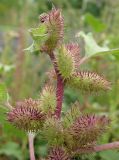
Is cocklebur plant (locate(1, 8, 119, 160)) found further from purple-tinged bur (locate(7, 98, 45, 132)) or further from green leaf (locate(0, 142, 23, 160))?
green leaf (locate(0, 142, 23, 160))

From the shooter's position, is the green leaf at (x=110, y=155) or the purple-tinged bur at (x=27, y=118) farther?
the green leaf at (x=110, y=155)

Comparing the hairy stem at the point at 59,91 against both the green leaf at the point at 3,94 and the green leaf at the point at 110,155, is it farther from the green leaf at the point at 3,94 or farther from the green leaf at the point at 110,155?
the green leaf at the point at 110,155

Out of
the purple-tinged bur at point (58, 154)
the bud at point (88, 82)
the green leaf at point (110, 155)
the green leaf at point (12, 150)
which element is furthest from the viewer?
the green leaf at point (12, 150)

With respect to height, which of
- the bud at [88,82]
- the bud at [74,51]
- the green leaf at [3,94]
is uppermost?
the bud at [74,51]

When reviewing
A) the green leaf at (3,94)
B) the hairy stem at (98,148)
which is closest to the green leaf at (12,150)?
the green leaf at (3,94)

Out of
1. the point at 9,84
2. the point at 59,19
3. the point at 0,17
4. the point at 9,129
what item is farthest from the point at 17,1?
the point at 59,19

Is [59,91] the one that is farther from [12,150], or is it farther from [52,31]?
[12,150]

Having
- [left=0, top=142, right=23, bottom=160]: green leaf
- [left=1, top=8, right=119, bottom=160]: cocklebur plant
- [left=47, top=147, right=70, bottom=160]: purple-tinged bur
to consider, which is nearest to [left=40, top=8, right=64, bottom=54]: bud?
[left=1, top=8, right=119, bottom=160]: cocklebur plant

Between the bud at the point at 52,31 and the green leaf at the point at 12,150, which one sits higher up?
the bud at the point at 52,31

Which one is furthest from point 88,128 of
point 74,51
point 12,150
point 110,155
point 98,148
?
point 12,150

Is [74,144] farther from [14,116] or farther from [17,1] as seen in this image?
[17,1]
